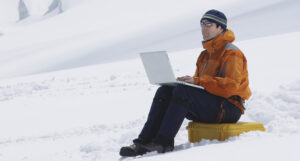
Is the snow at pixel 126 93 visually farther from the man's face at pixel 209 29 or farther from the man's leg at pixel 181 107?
the man's face at pixel 209 29

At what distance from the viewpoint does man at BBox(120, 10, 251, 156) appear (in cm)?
286

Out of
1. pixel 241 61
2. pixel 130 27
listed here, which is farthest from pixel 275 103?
pixel 130 27

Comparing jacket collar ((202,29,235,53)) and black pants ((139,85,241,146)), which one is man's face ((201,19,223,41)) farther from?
black pants ((139,85,241,146))

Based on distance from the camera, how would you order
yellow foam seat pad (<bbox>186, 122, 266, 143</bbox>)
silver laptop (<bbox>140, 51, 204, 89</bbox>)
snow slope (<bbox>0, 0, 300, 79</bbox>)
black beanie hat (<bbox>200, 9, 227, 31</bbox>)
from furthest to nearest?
1. snow slope (<bbox>0, 0, 300, 79</bbox>)
2. black beanie hat (<bbox>200, 9, 227, 31</bbox>)
3. yellow foam seat pad (<bbox>186, 122, 266, 143</bbox>)
4. silver laptop (<bbox>140, 51, 204, 89</bbox>)

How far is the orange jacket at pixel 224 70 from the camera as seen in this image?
9.45 feet

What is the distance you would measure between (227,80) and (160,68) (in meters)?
0.46

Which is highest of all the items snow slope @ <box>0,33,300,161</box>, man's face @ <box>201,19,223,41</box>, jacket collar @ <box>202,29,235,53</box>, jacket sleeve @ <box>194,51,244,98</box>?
man's face @ <box>201,19,223,41</box>

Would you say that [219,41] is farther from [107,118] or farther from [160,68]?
[107,118]

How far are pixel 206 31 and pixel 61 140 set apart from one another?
267cm

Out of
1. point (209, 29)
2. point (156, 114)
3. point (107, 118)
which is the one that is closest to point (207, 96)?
point (156, 114)

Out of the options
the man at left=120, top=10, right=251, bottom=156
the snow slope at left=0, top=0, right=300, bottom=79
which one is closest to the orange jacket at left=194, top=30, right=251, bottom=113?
the man at left=120, top=10, right=251, bottom=156

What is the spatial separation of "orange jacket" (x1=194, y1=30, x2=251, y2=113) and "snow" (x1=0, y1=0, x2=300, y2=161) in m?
0.34

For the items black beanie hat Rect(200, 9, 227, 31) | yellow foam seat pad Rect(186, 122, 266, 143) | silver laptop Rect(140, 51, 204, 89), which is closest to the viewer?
silver laptop Rect(140, 51, 204, 89)

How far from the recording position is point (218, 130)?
2988mm
